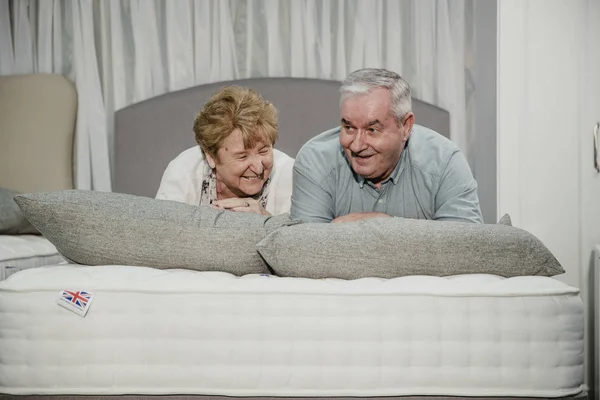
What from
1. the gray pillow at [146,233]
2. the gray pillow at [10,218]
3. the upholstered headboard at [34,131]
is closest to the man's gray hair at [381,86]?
the gray pillow at [146,233]

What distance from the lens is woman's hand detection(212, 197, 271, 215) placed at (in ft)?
8.41

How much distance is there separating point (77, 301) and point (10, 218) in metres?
1.70

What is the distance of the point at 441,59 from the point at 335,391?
2558mm

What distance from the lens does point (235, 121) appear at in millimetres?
2627

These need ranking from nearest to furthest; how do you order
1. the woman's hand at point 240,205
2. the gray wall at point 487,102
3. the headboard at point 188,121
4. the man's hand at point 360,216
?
1. the man's hand at point 360,216
2. the woman's hand at point 240,205
3. the gray wall at point 487,102
4. the headboard at point 188,121

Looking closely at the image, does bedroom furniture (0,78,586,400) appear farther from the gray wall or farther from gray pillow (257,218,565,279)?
the gray wall

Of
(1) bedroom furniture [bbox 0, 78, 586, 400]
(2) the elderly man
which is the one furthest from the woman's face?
(1) bedroom furniture [bbox 0, 78, 586, 400]

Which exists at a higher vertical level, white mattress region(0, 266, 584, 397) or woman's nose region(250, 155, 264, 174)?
woman's nose region(250, 155, 264, 174)

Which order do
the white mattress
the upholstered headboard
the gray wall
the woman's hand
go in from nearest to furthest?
the white mattress
the woman's hand
the gray wall
the upholstered headboard

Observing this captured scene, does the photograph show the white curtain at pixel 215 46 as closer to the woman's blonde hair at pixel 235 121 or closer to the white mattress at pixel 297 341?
the woman's blonde hair at pixel 235 121

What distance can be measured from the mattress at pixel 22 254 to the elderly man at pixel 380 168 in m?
1.06

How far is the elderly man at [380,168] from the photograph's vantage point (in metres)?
2.27

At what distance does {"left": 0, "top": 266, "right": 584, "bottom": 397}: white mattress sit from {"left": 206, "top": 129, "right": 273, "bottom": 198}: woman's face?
44.7 inches

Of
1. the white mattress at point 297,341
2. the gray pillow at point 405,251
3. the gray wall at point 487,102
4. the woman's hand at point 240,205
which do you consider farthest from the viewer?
the gray wall at point 487,102
